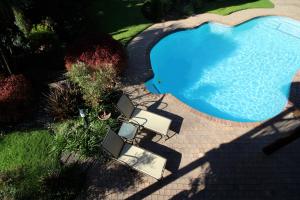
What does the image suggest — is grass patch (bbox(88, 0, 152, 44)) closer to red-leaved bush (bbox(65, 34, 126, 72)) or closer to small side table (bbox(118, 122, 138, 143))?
red-leaved bush (bbox(65, 34, 126, 72))

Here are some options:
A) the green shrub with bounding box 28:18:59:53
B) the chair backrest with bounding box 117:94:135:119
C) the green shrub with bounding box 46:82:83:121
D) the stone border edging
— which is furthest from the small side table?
the green shrub with bounding box 28:18:59:53

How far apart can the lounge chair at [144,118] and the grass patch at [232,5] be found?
1305 cm

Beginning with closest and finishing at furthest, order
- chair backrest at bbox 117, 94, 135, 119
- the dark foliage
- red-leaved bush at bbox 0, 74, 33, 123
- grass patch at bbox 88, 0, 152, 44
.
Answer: chair backrest at bbox 117, 94, 135, 119
red-leaved bush at bbox 0, 74, 33, 123
grass patch at bbox 88, 0, 152, 44
the dark foliage

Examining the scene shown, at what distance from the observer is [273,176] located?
29.8ft

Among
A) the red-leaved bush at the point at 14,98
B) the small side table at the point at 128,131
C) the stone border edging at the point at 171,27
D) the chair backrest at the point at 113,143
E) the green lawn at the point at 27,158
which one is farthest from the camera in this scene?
the stone border edging at the point at 171,27

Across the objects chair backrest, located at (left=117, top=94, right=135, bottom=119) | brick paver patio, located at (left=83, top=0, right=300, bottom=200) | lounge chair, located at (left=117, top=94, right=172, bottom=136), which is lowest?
brick paver patio, located at (left=83, top=0, right=300, bottom=200)

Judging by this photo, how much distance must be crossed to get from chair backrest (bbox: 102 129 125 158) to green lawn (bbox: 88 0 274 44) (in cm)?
890

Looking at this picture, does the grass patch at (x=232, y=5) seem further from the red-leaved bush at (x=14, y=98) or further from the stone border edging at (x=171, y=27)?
the red-leaved bush at (x=14, y=98)

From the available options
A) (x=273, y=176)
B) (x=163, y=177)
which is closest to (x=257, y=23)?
(x=273, y=176)

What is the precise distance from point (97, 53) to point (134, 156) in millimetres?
6338

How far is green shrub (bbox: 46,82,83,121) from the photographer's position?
11.3 m

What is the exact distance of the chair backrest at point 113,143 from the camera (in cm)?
920

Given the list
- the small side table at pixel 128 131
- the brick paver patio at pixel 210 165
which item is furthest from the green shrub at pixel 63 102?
the brick paver patio at pixel 210 165

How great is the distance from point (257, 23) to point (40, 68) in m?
15.8
